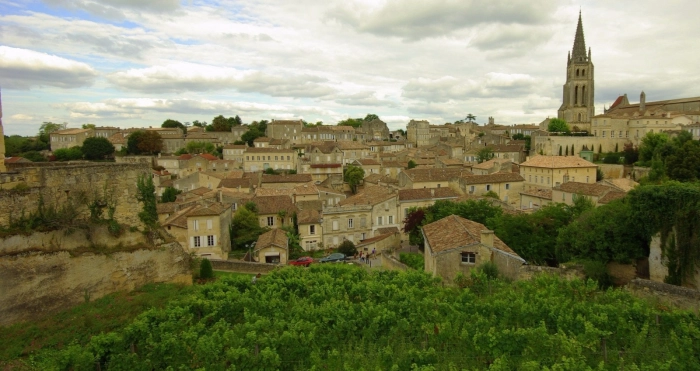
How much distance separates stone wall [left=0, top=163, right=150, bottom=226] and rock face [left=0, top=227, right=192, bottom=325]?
3.08ft

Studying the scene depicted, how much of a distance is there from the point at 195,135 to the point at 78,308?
70.7 m

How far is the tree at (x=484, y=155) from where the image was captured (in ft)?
206

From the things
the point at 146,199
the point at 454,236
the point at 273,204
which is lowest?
the point at 273,204

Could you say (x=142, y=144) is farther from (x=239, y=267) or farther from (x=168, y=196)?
(x=239, y=267)

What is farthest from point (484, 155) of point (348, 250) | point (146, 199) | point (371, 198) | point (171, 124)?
point (171, 124)

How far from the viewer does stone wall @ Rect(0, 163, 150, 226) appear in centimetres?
1470

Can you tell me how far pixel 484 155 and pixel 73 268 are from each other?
5565cm

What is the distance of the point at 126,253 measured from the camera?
16.8 meters

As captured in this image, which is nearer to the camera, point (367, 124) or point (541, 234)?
point (541, 234)

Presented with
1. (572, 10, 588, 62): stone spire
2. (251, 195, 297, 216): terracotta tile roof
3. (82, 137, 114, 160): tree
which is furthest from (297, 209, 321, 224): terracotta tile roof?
(572, 10, 588, 62): stone spire

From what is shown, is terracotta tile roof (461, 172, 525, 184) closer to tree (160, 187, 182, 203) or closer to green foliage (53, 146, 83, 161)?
tree (160, 187, 182, 203)

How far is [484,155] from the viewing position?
63.2 meters

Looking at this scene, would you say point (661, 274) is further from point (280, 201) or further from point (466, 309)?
point (280, 201)

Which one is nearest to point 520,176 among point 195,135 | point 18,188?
point 18,188
